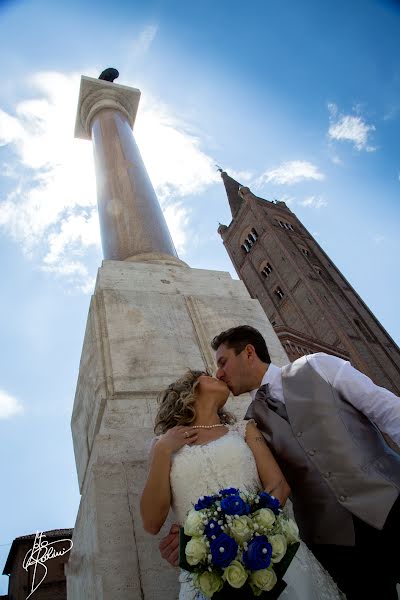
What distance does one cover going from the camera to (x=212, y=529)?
1.20 meters

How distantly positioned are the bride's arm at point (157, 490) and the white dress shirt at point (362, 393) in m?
0.54

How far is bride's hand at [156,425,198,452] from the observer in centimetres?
159

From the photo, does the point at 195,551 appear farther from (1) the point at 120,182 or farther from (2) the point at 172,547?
(1) the point at 120,182

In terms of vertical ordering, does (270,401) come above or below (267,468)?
above

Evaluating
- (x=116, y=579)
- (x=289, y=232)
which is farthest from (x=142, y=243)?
(x=289, y=232)

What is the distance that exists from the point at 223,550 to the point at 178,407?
2.32ft

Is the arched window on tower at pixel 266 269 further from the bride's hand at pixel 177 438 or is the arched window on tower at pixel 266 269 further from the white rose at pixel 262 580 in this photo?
the white rose at pixel 262 580

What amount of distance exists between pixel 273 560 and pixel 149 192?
3.98 meters

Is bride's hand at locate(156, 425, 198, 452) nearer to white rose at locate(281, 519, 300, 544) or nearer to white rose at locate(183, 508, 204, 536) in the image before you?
white rose at locate(183, 508, 204, 536)

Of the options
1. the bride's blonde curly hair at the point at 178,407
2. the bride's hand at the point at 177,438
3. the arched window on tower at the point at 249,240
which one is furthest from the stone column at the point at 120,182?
the arched window on tower at the point at 249,240

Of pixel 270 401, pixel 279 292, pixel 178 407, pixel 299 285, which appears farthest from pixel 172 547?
pixel 279 292

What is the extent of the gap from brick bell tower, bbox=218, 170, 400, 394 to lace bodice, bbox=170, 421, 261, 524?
2100 centimetres

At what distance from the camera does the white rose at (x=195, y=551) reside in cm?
118

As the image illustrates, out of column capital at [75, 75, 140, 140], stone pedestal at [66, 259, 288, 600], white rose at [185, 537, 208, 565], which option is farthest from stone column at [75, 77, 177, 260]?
white rose at [185, 537, 208, 565]
